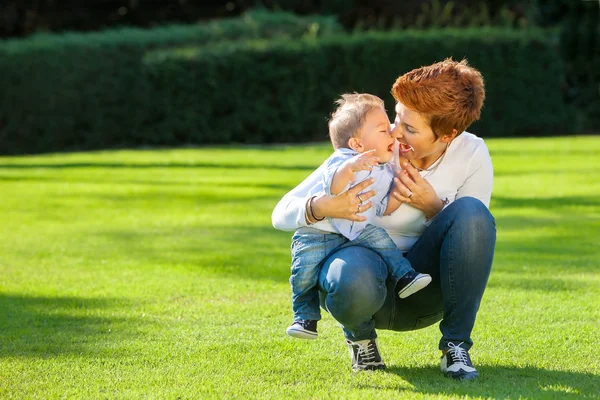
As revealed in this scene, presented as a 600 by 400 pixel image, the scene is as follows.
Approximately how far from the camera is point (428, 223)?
3.90 m

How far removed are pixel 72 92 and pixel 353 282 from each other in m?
14.8

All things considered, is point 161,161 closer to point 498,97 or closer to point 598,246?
point 498,97

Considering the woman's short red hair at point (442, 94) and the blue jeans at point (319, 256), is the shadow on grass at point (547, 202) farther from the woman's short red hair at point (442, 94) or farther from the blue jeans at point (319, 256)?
the blue jeans at point (319, 256)

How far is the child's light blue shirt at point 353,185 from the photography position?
3602mm

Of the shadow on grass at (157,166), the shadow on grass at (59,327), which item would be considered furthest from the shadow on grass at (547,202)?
the shadow on grass at (59,327)

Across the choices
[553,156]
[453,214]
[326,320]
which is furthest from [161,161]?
[453,214]

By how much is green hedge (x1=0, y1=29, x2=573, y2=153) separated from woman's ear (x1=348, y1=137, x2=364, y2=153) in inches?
541

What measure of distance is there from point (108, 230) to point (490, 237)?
16.6 feet

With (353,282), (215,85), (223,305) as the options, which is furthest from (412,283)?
(215,85)

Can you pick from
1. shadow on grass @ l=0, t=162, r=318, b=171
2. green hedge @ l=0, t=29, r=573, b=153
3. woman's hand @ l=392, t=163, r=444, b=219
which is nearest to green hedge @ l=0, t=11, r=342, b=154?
green hedge @ l=0, t=29, r=573, b=153

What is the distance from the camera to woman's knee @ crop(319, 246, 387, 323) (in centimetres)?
346

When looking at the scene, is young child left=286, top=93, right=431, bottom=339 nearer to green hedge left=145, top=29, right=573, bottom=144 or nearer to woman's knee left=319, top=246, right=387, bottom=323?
woman's knee left=319, top=246, right=387, bottom=323

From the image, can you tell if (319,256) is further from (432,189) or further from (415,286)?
(432,189)

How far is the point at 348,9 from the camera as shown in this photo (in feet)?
81.6
